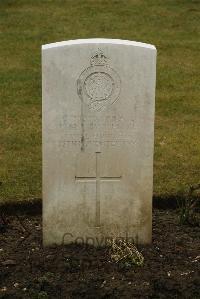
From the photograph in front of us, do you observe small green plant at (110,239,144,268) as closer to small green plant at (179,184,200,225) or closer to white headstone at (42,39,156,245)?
white headstone at (42,39,156,245)

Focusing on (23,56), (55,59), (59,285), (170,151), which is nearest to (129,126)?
(55,59)

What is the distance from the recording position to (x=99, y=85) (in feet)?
16.2

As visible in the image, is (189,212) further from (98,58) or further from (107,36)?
(107,36)

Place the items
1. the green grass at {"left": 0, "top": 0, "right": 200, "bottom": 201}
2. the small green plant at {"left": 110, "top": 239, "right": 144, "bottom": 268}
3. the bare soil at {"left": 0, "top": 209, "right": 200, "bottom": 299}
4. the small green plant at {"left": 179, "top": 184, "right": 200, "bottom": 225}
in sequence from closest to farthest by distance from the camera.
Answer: the bare soil at {"left": 0, "top": 209, "right": 200, "bottom": 299} < the small green plant at {"left": 110, "top": 239, "right": 144, "bottom": 268} < the small green plant at {"left": 179, "top": 184, "right": 200, "bottom": 225} < the green grass at {"left": 0, "top": 0, "right": 200, "bottom": 201}

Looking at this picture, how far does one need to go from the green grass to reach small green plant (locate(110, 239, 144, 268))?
3.78 feet

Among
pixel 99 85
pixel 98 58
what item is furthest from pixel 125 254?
pixel 98 58

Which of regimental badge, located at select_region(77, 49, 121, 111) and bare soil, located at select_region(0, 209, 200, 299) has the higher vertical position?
regimental badge, located at select_region(77, 49, 121, 111)

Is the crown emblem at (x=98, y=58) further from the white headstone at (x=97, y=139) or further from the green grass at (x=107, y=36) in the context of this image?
the green grass at (x=107, y=36)

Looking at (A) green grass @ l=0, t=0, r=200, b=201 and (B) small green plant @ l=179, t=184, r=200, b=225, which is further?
(A) green grass @ l=0, t=0, r=200, b=201

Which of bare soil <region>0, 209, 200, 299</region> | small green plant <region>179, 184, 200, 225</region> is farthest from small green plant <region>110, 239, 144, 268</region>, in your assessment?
small green plant <region>179, 184, 200, 225</region>

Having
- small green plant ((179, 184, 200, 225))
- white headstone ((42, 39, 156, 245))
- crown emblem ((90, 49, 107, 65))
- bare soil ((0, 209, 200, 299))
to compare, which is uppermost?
crown emblem ((90, 49, 107, 65))

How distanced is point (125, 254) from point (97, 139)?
860mm

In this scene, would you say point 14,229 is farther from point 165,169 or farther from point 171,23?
point 171,23

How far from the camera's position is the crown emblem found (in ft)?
15.9
